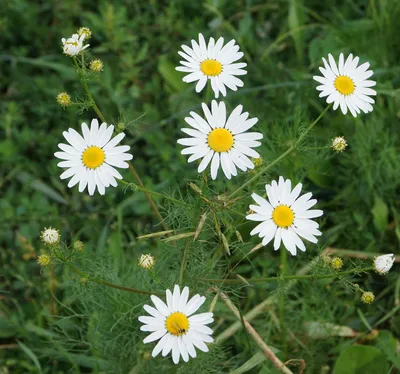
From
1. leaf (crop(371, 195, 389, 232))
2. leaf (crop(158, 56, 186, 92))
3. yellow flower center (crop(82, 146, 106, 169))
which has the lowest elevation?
yellow flower center (crop(82, 146, 106, 169))

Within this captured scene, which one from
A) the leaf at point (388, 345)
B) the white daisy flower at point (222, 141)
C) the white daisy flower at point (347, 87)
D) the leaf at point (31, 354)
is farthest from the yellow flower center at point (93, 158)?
the leaf at point (388, 345)

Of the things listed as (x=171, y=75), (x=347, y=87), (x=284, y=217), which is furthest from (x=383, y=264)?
(x=171, y=75)

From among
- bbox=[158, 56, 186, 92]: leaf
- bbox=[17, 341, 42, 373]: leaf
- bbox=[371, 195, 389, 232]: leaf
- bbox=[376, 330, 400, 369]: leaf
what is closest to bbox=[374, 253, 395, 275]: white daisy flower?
bbox=[376, 330, 400, 369]: leaf

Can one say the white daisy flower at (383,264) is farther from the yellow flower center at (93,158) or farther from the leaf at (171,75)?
the leaf at (171,75)

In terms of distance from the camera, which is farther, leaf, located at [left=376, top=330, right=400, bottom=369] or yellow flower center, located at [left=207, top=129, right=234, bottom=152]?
leaf, located at [left=376, top=330, right=400, bottom=369]

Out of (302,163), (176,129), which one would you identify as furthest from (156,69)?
(302,163)

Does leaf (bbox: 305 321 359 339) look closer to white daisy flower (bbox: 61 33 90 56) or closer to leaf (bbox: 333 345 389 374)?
leaf (bbox: 333 345 389 374)
